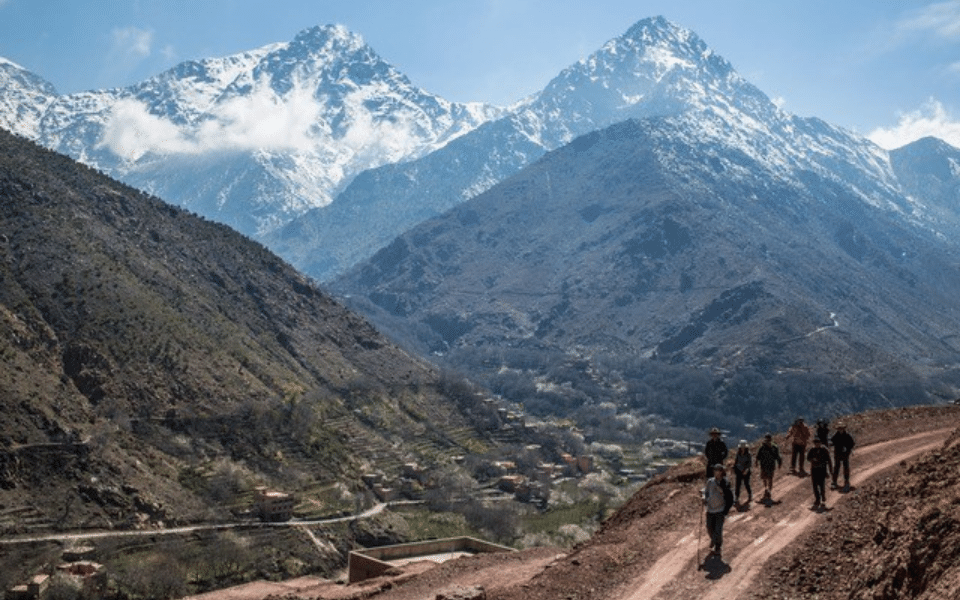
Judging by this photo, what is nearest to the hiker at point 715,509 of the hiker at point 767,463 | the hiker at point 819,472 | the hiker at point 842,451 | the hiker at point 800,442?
the hiker at point 819,472

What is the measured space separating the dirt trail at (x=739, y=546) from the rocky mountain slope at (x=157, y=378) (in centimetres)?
6366

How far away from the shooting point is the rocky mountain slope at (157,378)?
269 feet

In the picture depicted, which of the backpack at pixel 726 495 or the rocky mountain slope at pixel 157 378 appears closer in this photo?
the backpack at pixel 726 495

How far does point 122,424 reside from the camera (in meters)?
93.1

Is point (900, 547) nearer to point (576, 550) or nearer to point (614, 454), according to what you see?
point (576, 550)

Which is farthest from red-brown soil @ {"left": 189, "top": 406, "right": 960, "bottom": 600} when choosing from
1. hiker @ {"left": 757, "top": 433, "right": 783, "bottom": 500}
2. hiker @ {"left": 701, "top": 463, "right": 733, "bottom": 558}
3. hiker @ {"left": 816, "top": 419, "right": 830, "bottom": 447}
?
hiker @ {"left": 816, "top": 419, "right": 830, "bottom": 447}

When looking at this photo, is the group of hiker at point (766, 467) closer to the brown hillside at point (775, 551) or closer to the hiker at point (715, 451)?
the hiker at point (715, 451)

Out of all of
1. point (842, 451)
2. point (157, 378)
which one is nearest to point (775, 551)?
point (842, 451)

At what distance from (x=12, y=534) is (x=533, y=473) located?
69.6 m

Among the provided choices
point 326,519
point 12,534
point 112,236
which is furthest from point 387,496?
point 112,236

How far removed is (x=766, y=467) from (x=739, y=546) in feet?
15.8

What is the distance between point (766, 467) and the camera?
1075 inches

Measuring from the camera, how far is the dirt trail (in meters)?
20.8

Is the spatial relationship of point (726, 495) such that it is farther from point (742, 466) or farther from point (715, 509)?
point (742, 466)
